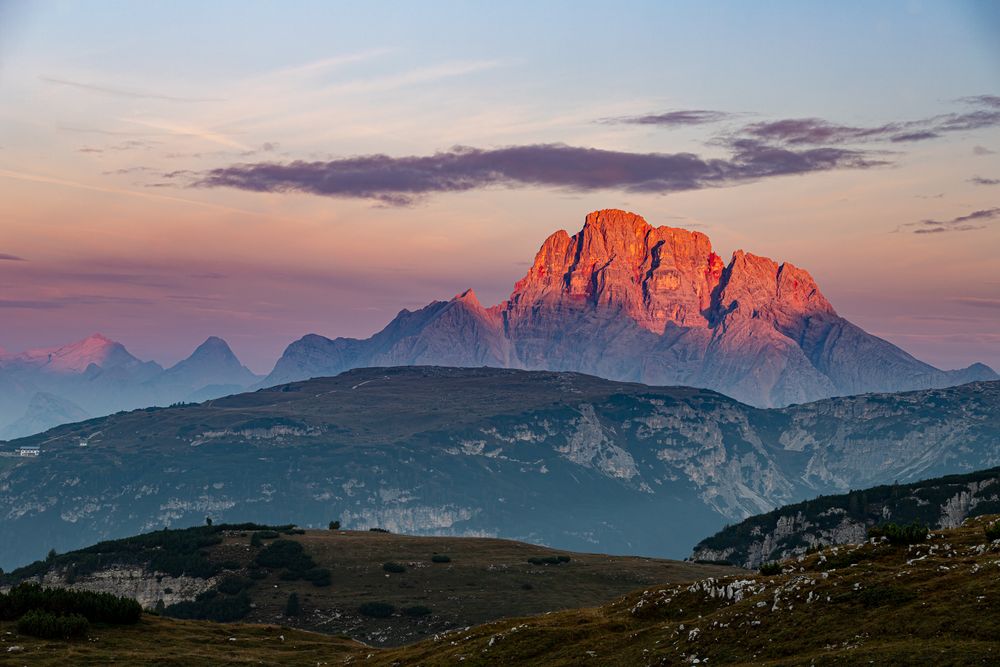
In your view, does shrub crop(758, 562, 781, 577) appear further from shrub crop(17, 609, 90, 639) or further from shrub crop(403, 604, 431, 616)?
shrub crop(403, 604, 431, 616)

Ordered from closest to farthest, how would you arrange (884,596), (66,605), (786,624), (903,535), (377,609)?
(884,596) < (786,624) < (903,535) < (66,605) < (377,609)

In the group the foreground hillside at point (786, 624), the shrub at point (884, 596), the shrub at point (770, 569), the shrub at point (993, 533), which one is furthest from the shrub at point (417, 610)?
the shrub at point (884, 596)

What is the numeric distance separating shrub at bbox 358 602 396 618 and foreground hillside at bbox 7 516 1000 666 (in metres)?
102

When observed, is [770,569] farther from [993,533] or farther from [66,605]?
[66,605]

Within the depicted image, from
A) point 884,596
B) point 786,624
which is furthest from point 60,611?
point 884,596

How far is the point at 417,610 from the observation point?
191125mm

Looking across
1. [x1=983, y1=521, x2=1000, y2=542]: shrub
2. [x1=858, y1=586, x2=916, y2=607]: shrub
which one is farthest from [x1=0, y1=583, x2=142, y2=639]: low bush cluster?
[x1=983, y1=521, x2=1000, y2=542]: shrub

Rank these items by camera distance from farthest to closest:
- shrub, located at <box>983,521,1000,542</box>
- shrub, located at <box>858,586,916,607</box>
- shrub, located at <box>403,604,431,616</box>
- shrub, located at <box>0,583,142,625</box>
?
shrub, located at <box>403,604,431,616</box>
shrub, located at <box>0,583,142,625</box>
shrub, located at <box>983,521,1000,542</box>
shrub, located at <box>858,586,916,607</box>

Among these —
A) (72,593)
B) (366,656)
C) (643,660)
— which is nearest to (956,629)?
(643,660)

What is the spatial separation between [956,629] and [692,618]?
2093 centimetres

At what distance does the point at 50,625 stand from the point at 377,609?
10738 cm

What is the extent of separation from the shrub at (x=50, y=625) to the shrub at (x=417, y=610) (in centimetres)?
10210

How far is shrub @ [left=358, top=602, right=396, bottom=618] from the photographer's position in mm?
190375

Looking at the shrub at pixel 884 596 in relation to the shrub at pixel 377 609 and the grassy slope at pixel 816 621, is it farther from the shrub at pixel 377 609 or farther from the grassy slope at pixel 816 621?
the shrub at pixel 377 609
